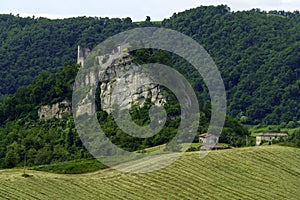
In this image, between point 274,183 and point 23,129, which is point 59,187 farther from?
point 23,129

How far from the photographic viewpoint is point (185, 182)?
2344 inches

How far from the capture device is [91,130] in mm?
99375

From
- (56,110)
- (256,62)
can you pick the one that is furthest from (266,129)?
(56,110)

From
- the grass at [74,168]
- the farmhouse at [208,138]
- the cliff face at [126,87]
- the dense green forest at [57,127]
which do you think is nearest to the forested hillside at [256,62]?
the dense green forest at [57,127]

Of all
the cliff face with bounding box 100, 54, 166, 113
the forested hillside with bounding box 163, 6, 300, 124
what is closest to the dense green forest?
the cliff face with bounding box 100, 54, 166, 113

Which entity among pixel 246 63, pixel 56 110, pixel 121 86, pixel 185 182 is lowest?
pixel 185 182

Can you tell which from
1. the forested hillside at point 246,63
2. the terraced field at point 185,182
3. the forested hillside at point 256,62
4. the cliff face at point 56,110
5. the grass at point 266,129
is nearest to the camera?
the terraced field at point 185,182

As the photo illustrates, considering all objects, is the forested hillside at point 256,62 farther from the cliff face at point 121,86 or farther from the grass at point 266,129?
the cliff face at point 121,86

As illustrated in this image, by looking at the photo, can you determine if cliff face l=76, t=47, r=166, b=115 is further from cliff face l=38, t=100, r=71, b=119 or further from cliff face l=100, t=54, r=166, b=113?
cliff face l=38, t=100, r=71, b=119

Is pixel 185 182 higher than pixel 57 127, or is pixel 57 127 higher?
pixel 57 127

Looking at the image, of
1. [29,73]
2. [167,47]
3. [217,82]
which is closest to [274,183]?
[217,82]

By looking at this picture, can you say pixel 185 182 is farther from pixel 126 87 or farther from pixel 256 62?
pixel 256 62

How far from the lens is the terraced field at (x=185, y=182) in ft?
181

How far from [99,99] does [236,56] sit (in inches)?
3145
